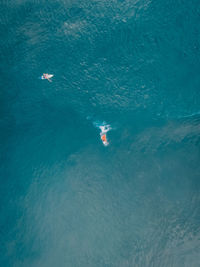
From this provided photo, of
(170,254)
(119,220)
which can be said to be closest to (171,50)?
(119,220)

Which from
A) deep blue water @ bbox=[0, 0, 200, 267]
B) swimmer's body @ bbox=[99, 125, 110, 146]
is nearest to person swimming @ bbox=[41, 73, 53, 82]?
deep blue water @ bbox=[0, 0, 200, 267]

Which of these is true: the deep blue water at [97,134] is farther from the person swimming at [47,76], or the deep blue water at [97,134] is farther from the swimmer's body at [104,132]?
the swimmer's body at [104,132]

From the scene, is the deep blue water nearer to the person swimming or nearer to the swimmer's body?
the person swimming

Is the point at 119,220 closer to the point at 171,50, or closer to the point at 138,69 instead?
the point at 138,69

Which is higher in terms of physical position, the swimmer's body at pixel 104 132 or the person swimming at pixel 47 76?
the person swimming at pixel 47 76

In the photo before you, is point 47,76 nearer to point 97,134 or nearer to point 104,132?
point 97,134

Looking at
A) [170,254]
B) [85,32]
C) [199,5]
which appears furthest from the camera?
[85,32]

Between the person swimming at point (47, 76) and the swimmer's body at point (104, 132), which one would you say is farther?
the person swimming at point (47, 76)

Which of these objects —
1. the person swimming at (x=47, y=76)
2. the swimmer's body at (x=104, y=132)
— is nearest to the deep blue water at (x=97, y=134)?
the person swimming at (x=47, y=76)

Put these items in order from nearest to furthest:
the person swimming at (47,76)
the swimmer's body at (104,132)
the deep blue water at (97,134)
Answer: the deep blue water at (97,134) < the swimmer's body at (104,132) < the person swimming at (47,76)
